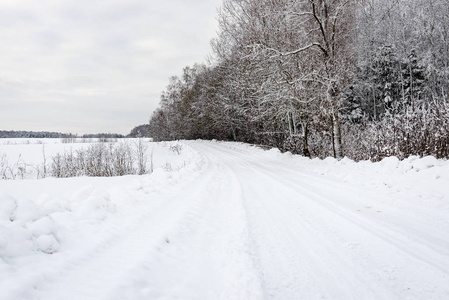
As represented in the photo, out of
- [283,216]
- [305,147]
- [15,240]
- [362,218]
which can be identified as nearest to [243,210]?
[283,216]

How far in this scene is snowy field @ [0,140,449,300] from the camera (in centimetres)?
248

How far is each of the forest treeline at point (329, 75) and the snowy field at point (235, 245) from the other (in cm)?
436

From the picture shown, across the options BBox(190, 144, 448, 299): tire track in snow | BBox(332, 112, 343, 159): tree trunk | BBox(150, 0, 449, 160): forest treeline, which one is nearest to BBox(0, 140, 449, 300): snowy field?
BBox(190, 144, 448, 299): tire track in snow

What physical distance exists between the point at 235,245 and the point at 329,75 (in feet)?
35.2

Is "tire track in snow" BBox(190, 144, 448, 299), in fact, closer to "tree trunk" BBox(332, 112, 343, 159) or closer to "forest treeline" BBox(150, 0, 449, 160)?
"forest treeline" BBox(150, 0, 449, 160)

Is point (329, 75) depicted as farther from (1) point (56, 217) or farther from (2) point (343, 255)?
(1) point (56, 217)

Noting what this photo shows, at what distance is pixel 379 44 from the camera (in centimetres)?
3622

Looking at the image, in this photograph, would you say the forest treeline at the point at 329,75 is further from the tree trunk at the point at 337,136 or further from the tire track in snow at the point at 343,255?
the tire track in snow at the point at 343,255

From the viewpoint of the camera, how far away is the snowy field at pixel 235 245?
2482 mm

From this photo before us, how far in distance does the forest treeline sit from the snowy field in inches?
172

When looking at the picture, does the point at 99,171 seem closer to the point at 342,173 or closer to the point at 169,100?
the point at 342,173

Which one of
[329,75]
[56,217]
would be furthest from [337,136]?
[56,217]

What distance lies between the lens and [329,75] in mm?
11812

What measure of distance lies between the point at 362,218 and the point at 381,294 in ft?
7.45
